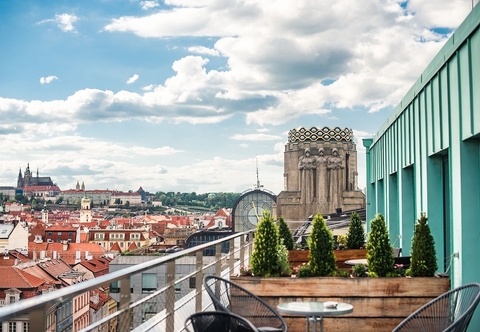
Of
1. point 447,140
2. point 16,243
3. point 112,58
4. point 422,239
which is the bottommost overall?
point 16,243

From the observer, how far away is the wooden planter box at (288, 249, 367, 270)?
10748 mm

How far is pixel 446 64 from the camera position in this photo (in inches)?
289

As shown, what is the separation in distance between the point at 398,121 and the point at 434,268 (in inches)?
205

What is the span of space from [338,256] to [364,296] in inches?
155

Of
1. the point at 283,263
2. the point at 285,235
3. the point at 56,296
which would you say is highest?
the point at 56,296

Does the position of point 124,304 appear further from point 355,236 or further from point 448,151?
point 355,236

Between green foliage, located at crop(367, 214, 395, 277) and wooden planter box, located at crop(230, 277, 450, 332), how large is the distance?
32 cm

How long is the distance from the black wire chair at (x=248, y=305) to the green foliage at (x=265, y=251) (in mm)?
2051

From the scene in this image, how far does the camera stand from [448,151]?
744cm

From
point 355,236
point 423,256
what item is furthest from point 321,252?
point 355,236

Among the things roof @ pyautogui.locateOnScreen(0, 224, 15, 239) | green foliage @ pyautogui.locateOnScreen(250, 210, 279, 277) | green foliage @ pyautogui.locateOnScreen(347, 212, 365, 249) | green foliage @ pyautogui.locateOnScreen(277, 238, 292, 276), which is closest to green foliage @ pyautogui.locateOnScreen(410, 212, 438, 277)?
green foliage @ pyautogui.locateOnScreen(277, 238, 292, 276)

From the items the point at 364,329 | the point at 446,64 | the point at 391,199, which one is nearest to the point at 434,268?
the point at 364,329

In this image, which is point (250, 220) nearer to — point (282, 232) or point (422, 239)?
point (282, 232)

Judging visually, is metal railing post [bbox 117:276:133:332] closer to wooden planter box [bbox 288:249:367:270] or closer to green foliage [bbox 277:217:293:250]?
wooden planter box [bbox 288:249:367:270]
